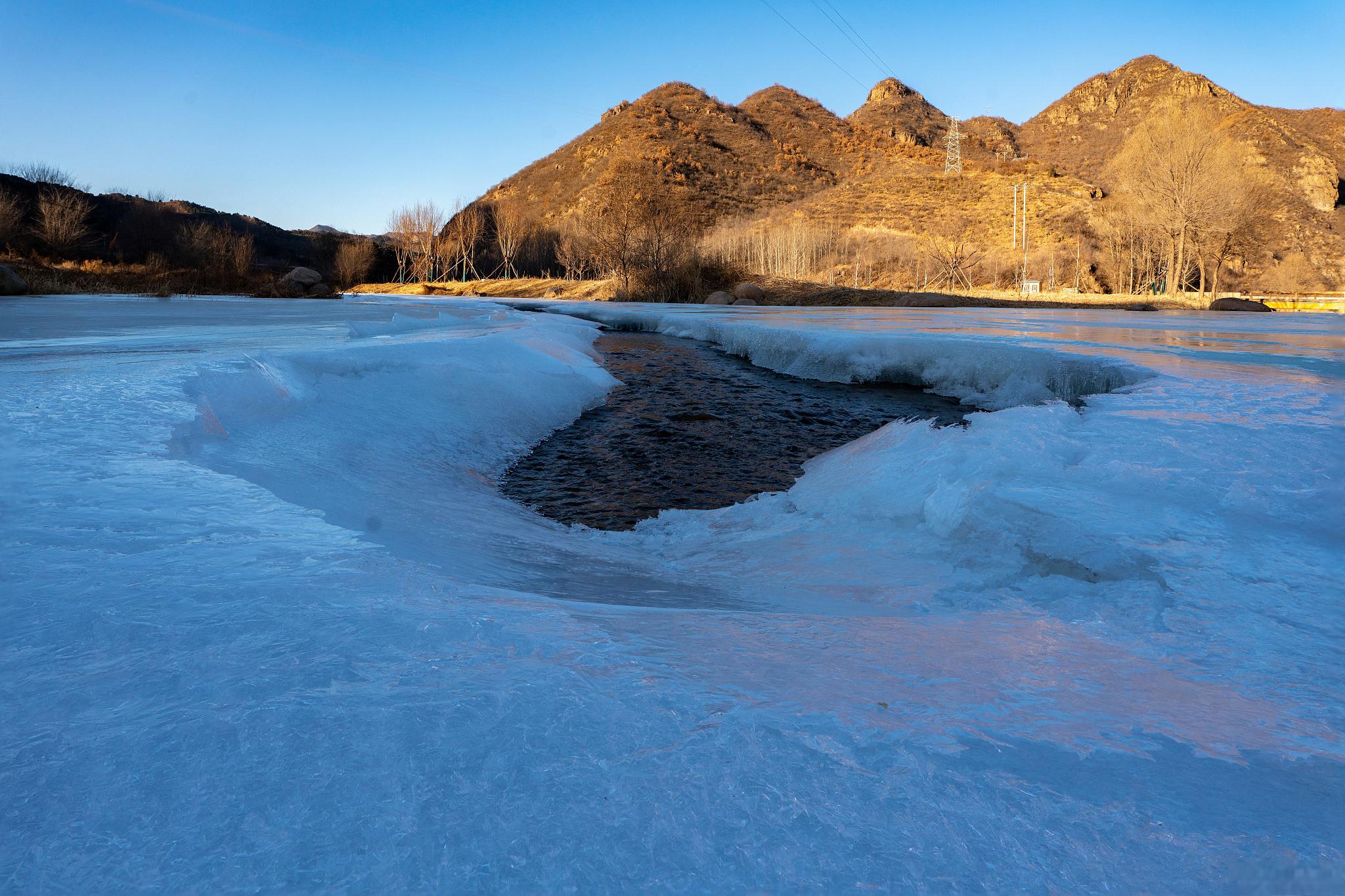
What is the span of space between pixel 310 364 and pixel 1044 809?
4782 mm

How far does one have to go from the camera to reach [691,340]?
43.9 ft

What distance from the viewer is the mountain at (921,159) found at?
4156 cm

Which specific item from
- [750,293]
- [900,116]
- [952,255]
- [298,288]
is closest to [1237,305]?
[952,255]

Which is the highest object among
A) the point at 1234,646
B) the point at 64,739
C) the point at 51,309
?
the point at 51,309

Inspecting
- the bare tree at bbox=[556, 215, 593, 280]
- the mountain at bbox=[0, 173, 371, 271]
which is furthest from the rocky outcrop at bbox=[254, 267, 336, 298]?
the bare tree at bbox=[556, 215, 593, 280]

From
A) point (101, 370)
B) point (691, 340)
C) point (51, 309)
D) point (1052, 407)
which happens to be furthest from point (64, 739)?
point (51, 309)

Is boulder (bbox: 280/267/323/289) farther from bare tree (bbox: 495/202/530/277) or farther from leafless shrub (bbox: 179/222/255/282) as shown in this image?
bare tree (bbox: 495/202/530/277)

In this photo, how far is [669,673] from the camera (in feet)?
3.92

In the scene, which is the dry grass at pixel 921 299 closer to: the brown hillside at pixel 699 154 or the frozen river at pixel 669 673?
the frozen river at pixel 669 673

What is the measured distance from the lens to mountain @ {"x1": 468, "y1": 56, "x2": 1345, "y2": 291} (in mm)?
41562

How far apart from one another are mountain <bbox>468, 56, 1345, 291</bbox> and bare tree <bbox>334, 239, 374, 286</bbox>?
16.0 metres

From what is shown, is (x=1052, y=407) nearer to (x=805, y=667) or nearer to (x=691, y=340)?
(x=805, y=667)

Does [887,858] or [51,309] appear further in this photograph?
[51,309]

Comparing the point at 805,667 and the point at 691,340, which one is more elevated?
the point at 691,340
